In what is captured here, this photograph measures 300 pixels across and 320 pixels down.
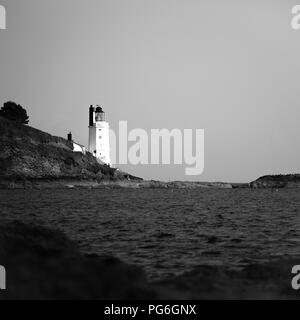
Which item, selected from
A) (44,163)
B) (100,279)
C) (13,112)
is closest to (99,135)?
(44,163)

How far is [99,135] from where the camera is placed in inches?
5320

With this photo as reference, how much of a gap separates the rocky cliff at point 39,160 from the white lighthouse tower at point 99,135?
140 inches

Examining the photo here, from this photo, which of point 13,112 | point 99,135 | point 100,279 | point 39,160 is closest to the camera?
point 100,279

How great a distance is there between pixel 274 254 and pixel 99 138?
117 meters

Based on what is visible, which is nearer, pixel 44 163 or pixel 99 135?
pixel 44 163

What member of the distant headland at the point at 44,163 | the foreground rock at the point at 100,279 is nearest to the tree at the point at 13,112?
the distant headland at the point at 44,163

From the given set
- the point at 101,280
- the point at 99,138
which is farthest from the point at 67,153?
the point at 101,280

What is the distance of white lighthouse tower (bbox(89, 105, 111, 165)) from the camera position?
134m

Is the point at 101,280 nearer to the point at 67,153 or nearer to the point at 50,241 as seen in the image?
the point at 50,241

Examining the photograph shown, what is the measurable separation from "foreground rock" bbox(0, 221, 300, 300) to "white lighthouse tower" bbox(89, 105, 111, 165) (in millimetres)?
121605

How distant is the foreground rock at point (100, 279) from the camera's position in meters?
9.62

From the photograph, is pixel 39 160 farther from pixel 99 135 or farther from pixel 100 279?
pixel 100 279

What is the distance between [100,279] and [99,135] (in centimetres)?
12546
